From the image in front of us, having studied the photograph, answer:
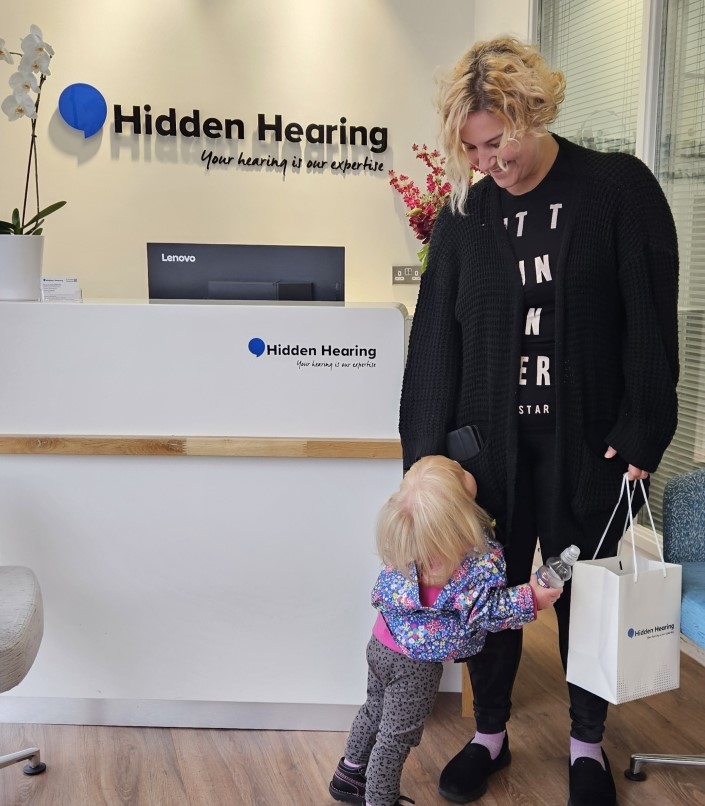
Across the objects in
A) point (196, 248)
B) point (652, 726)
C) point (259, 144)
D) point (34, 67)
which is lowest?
point (652, 726)

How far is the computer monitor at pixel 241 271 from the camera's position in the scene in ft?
7.68

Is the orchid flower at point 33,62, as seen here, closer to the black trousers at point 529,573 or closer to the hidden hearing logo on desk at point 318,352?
the hidden hearing logo on desk at point 318,352

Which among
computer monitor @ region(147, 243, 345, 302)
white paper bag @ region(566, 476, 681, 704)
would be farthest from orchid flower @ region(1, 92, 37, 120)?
white paper bag @ region(566, 476, 681, 704)

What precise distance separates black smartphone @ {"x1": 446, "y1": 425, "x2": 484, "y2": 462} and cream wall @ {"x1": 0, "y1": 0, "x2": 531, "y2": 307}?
2925mm

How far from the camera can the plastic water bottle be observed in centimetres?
169

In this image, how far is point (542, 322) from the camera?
67.9 inches

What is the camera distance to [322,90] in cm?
449

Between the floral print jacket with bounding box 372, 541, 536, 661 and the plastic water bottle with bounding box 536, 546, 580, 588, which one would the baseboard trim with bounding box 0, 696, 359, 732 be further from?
the plastic water bottle with bounding box 536, 546, 580, 588

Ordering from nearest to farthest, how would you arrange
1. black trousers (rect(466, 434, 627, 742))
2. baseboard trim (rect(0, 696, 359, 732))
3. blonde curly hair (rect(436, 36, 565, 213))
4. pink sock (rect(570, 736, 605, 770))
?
blonde curly hair (rect(436, 36, 565, 213)), black trousers (rect(466, 434, 627, 742)), pink sock (rect(570, 736, 605, 770)), baseboard trim (rect(0, 696, 359, 732))

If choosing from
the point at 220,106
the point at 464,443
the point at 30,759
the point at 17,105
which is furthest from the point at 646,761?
the point at 220,106

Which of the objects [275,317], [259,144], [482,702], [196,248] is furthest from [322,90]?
[482,702]

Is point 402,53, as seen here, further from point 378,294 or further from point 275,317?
point 275,317

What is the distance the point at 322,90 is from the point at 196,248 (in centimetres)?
249

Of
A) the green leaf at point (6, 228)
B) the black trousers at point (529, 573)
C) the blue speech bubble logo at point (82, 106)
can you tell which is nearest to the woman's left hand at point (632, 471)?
the black trousers at point (529, 573)
